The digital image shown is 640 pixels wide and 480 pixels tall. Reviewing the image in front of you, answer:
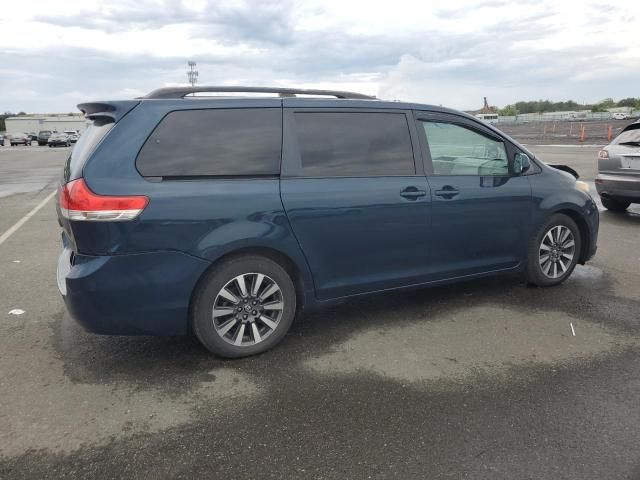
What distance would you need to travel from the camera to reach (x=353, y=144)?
404 cm

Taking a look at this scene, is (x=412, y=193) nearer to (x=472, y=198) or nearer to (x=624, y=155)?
(x=472, y=198)

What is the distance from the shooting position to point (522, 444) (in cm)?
271

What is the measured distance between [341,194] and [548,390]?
1.84m

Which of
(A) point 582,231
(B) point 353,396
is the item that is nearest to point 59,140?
(A) point 582,231

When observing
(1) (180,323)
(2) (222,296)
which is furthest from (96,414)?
(2) (222,296)

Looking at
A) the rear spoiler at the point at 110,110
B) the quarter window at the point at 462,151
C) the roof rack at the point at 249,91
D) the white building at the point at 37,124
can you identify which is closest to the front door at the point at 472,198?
the quarter window at the point at 462,151

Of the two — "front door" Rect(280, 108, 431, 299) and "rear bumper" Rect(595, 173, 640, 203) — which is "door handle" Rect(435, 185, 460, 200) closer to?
"front door" Rect(280, 108, 431, 299)

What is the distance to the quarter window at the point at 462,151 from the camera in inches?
173

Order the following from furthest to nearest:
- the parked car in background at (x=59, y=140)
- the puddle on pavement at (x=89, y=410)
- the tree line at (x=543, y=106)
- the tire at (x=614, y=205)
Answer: the tree line at (x=543, y=106), the parked car in background at (x=59, y=140), the tire at (x=614, y=205), the puddle on pavement at (x=89, y=410)

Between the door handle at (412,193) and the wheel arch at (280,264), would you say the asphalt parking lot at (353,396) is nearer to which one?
the wheel arch at (280,264)

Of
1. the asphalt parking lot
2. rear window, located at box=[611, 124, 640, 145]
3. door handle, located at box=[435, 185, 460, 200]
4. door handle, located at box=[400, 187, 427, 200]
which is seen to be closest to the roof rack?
door handle, located at box=[400, 187, 427, 200]

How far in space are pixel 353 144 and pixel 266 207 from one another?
2.97 ft

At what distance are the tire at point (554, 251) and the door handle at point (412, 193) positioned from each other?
1.38 meters

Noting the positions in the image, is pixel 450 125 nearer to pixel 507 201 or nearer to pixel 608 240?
pixel 507 201
